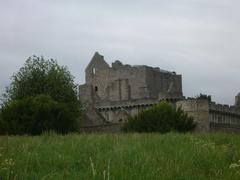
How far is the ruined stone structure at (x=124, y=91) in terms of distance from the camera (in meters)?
69.1

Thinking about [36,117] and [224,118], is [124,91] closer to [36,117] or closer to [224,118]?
[224,118]

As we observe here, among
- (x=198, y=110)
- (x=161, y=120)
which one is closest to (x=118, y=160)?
(x=161, y=120)

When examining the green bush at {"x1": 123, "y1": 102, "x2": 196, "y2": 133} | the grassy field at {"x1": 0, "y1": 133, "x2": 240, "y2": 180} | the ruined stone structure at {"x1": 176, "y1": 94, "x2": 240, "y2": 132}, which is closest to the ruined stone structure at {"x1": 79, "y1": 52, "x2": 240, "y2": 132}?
the ruined stone structure at {"x1": 176, "y1": 94, "x2": 240, "y2": 132}

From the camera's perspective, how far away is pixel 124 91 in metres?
82.1

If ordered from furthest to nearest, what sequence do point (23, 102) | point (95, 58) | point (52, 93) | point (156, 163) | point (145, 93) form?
point (95, 58)
point (145, 93)
point (52, 93)
point (23, 102)
point (156, 163)

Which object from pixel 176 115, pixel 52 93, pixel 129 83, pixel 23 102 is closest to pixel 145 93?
pixel 129 83

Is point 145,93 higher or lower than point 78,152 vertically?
higher

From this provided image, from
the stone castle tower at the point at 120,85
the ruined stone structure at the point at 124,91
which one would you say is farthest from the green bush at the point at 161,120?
A: the stone castle tower at the point at 120,85

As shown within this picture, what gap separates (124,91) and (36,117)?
43.2 meters

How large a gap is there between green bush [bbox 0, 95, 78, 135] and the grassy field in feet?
84.0

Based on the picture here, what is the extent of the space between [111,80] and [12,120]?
46.6 m

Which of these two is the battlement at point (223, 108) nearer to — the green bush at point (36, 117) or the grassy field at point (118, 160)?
the green bush at point (36, 117)

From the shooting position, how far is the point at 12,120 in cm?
3956

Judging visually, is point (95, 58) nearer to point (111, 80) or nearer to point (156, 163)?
point (111, 80)
